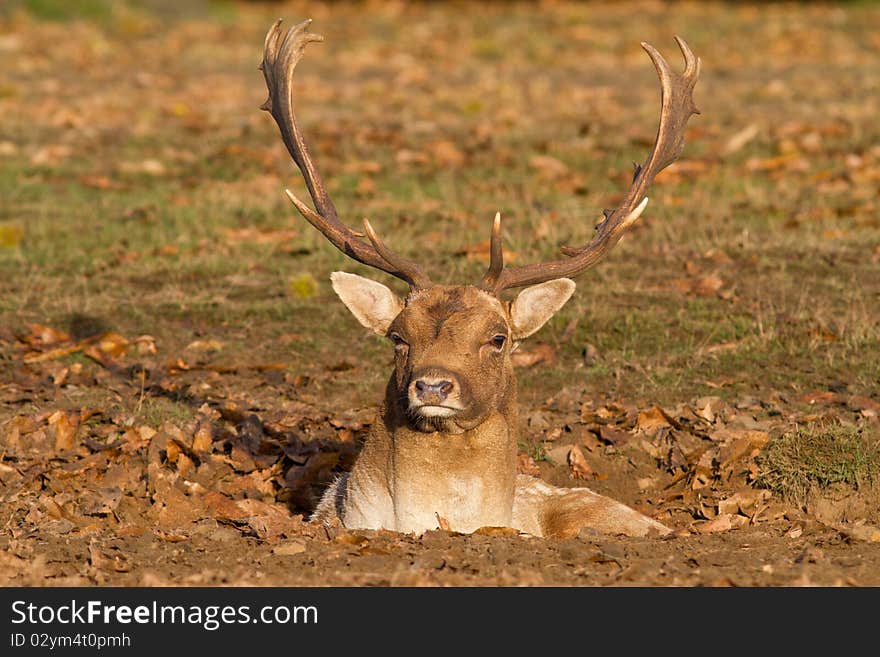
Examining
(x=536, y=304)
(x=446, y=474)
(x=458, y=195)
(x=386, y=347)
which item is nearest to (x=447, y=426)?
(x=446, y=474)

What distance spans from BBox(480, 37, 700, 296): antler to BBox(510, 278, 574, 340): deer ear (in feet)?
0.39

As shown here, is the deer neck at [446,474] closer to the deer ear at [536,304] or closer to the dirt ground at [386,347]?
the dirt ground at [386,347]

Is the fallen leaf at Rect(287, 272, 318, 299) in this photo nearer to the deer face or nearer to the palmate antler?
the palmate antler

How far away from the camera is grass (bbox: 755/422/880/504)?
948cm

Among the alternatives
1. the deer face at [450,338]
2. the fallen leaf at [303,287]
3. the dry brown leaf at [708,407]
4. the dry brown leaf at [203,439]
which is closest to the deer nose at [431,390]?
the deer face at [450,338]

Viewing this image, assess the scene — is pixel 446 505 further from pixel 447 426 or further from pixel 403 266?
pixel 403 266

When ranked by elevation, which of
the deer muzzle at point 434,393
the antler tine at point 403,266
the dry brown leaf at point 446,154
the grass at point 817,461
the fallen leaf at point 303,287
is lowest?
the deer muzzle at point 434,393

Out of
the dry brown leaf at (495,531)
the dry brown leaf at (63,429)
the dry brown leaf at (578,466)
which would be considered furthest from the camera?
the dry brown leaf at (578,466)

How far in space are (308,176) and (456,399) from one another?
2126mm

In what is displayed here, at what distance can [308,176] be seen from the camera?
29.6 feet

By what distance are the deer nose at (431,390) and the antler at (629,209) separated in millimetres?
803

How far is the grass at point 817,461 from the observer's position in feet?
31.1
